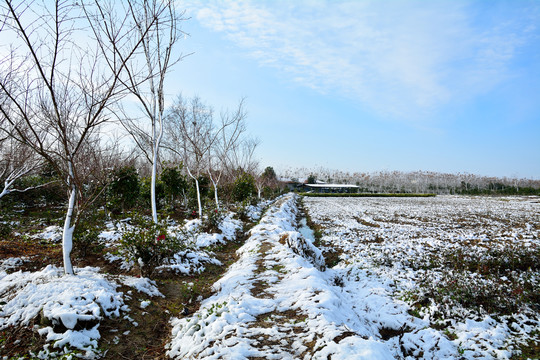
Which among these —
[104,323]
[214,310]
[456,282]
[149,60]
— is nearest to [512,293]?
[456,282]

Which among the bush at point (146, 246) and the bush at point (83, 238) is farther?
the bush at point (83, 238)

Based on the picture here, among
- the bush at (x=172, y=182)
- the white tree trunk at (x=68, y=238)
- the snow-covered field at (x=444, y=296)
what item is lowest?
the snow-covered field at (x=444, y=296)

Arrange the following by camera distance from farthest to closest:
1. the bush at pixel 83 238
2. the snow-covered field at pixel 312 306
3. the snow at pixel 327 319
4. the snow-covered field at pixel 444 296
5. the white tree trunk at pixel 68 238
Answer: the bush at pixel 83 238 → the white tree trunk at pixel 68 238 → the snow-covered field at pixel 444 296 → the snow-covered field at pixel 312 306 → the snow at pixel 327 319

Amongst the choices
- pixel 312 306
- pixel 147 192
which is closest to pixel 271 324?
pixel 312 306

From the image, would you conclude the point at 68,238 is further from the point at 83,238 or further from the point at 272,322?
the point at 272,322

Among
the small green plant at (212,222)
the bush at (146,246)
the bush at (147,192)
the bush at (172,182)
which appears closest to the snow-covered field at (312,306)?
the bush at (146,246)

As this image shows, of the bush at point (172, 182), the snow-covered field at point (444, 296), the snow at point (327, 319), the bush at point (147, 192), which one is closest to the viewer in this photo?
the snow at point (327, 319)

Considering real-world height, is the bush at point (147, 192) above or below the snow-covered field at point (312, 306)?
above

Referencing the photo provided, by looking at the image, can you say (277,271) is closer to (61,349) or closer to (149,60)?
(61,349)

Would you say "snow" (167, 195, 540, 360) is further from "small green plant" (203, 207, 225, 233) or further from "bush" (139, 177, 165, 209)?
"bush" (139, 177, 165, 209)

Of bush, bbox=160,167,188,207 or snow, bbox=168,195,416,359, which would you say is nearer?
snow, bbox=168,195,416,359

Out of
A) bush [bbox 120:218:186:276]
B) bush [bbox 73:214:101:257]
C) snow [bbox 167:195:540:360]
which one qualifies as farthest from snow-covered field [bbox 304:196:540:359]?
bush [bbox 73:214:101:257]

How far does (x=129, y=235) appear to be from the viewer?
5656 mm

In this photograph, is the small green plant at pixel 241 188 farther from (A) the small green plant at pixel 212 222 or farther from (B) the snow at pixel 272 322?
(B) the snow at pixel 272 322
